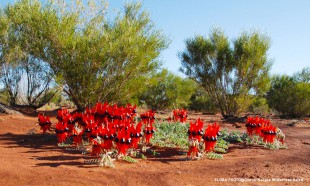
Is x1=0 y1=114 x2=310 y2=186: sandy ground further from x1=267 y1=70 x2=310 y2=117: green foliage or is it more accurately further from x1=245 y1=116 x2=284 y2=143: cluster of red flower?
x1=267 y1=70 x2=310 y2=117: green foliage

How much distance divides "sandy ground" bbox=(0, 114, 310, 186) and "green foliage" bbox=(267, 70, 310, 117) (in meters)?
13.6

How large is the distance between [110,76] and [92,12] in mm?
3220

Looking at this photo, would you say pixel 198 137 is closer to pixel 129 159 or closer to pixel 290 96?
pixel 129 159

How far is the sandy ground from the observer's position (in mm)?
3750

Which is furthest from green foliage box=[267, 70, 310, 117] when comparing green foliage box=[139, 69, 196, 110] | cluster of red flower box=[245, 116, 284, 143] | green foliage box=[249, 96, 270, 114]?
cluster of red flower box=[245, 116, 284, 143]

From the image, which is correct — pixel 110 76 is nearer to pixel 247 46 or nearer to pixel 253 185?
pixel 247 46

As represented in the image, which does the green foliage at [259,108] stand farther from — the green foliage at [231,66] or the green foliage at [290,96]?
the green foliage at [231,66]

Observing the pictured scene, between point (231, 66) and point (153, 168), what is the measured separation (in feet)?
33.7

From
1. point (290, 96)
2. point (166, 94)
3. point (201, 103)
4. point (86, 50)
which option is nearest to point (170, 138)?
point (86, 50)

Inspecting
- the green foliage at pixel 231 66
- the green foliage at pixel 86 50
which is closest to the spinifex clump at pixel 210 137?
the green foliage at pixel 86 50

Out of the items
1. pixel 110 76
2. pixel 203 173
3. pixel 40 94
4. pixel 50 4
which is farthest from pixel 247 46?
pixel 203 173

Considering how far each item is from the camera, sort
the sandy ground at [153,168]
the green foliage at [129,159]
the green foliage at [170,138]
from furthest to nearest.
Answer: the green foliage at [170,138], the green foliage at [129,159], the sandy ground at [153,168]

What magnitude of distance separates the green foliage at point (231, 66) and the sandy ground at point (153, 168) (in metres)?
7.91

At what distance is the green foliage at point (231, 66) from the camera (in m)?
13.8
